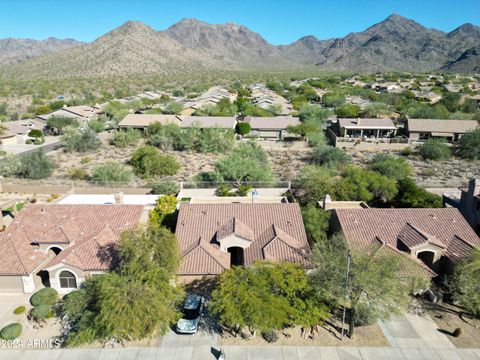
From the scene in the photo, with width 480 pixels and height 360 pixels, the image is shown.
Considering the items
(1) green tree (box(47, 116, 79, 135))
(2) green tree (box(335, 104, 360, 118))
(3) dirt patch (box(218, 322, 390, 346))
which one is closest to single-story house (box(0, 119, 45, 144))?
(1) green tree (box(47, 116, 79, 135))

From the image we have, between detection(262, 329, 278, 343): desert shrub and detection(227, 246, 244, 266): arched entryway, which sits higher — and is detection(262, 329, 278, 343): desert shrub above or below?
below

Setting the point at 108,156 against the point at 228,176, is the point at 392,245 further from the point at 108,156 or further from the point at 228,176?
the point at 108,156

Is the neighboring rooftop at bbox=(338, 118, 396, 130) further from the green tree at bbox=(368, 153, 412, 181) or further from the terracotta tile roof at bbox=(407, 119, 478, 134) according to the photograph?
the green tree at bbox=(368, 153, 412, 181)

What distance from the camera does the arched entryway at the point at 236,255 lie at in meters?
26.5

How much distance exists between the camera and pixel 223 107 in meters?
86.9

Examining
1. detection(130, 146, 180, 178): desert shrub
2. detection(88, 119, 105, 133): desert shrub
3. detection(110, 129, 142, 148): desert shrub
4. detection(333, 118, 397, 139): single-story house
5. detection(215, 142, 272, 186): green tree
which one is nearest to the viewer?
detection(215, 142, 272, 186): green tree

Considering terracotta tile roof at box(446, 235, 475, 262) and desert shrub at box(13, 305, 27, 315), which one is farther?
terracotta tile roof at box(446, 235, 475, 262)

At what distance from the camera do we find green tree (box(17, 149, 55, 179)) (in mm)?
46625

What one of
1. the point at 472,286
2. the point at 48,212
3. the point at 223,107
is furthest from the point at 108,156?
the point at 472,286

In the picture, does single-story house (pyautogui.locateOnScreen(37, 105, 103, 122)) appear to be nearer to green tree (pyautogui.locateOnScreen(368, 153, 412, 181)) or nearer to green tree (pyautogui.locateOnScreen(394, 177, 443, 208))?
green tree (pyautogui.locateOnScreen(368, 153, 412, 181))

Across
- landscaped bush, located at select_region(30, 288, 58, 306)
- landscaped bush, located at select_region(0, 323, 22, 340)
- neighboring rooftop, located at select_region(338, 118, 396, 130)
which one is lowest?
landscaped bush, located at select_region(0, 323, 22, 340)

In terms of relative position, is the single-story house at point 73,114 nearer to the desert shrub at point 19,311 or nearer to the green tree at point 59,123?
the green tree at point 59,123

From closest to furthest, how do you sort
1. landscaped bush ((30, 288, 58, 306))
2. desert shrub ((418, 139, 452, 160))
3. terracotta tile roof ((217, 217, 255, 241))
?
1. landscaped bush ((30, 288, 58, 306))
2. terracotta tile roof ((217, 217, 255, 241))
3. desert shrub ((418, 139, 452, 160))

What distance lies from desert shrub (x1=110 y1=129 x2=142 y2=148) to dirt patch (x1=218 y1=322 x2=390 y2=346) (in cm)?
4806
